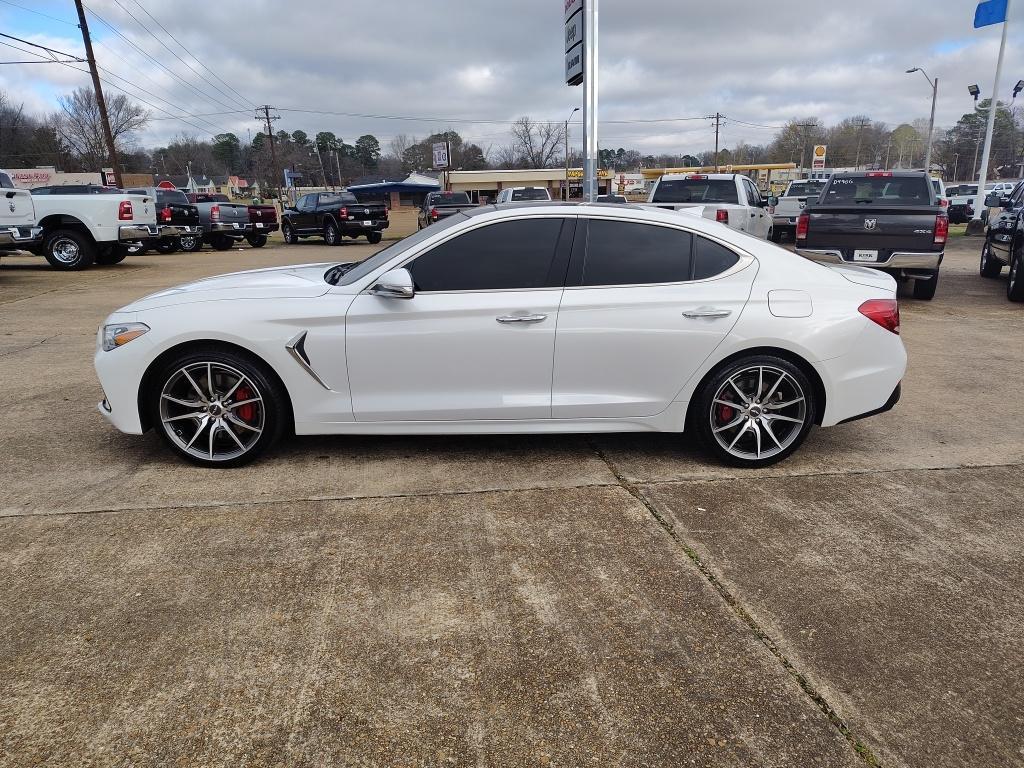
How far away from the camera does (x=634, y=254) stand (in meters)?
4.21

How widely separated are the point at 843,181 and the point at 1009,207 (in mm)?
2721

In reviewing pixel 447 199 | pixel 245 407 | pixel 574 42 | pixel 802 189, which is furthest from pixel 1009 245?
pixel 447 199

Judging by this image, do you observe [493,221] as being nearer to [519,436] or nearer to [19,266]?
[519,436]

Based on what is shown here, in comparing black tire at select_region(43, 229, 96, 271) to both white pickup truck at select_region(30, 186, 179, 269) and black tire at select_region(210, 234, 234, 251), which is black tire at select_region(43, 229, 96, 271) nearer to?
white pickup truck at select_region(30, 186, 179, 269)

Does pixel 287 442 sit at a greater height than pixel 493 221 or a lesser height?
lesser

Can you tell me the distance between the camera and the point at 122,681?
247 cm

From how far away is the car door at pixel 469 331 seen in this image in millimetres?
4051

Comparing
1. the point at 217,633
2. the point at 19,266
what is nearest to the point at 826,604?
the point at 217,633

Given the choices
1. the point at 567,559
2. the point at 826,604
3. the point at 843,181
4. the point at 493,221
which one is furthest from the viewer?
→ the point at 843,181

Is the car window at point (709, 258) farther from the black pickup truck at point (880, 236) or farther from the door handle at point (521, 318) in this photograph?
the black pickup truck at point (880, 236)

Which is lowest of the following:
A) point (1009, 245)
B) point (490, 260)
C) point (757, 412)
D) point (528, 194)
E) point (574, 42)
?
point (757, 412)

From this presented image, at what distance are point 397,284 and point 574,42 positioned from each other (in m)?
10.3

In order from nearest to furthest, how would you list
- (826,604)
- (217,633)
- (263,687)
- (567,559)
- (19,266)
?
(263,687) < (217,633) < (826,604) < (567,559) < (19,266)

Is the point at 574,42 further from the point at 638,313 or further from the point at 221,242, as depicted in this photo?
the point at 221,242
